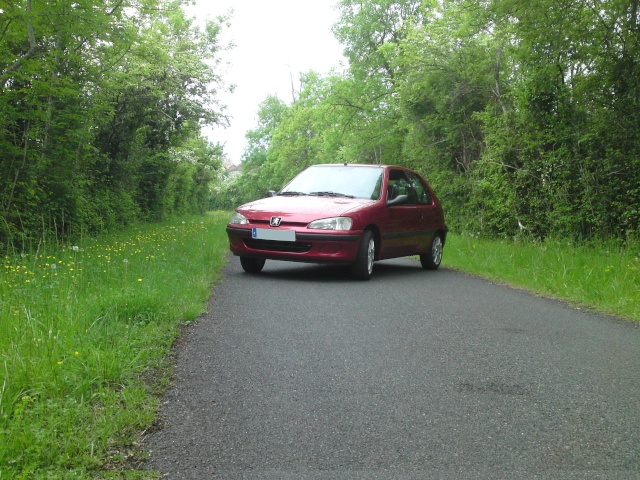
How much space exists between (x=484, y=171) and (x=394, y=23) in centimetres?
2533

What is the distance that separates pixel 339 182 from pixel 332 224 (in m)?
1.56

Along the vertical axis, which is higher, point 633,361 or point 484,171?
point 484,171

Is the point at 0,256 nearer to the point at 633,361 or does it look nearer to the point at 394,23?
the point at 633,361

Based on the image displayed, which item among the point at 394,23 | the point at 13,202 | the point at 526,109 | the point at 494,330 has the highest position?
the point at 394,23

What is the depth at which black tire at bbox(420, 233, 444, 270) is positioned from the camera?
477 inches

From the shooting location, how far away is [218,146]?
57.8m

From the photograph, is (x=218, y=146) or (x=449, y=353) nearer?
(x=449, y=353)

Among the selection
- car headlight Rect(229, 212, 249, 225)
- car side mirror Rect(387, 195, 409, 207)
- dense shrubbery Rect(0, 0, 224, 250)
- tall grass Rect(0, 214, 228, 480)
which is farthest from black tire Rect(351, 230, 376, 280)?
dense shrubbery Rect(0, 0, 224, 250)

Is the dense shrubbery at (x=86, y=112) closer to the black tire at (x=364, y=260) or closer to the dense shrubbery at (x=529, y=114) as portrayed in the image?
the black tire at (x=364, y=260)

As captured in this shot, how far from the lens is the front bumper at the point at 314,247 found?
9.43m

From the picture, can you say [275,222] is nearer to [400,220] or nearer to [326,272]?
[326,272]

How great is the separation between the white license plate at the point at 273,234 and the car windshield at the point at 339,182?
132 centimetres

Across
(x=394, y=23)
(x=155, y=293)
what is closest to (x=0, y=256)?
(x=155, y=293)

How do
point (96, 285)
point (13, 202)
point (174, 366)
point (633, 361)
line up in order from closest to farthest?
1. point (174, 366)
2. point (633, 361)
3. point (96, 285)
4. point (13, 202)
